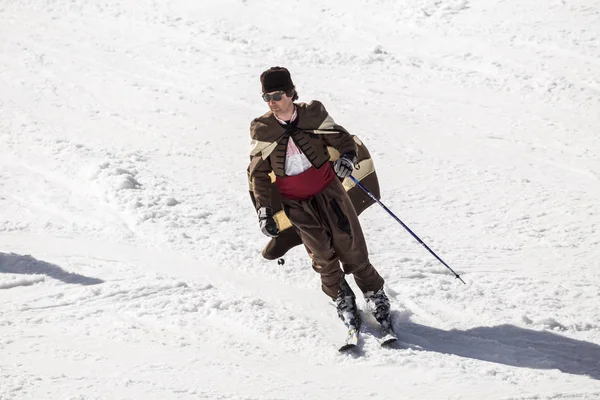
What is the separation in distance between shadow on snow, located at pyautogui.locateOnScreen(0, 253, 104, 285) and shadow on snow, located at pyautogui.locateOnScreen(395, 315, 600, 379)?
2.72m

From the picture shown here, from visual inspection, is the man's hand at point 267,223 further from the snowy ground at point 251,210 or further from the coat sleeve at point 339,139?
the snowy ground at point 251,210

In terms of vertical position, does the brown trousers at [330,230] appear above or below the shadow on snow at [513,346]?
above

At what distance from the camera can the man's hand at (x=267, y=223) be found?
5062 mm

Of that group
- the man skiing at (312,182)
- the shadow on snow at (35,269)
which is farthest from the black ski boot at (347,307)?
the shadow on snow at (35,269)

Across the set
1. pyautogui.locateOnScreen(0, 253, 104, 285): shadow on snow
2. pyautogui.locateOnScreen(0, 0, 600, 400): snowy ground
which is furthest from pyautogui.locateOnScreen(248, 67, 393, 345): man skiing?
pyautogui.locateOnScreen(0, 253, 104, 285): shadow on snow

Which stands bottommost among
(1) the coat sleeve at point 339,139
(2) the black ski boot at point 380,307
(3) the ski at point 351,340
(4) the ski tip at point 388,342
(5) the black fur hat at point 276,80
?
(4) the ski tip at point 388,342

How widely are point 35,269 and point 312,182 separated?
281 centimetres

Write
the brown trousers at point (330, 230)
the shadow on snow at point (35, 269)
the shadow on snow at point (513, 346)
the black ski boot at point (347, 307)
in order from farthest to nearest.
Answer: the shadow on snow at point (35, 269)
the black ski boot at point (347, 307)
the brown trousers at point (330, 230)
the shadow on snow at point (513, 346)

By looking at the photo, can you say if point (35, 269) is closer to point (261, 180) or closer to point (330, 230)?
point (261, 180)

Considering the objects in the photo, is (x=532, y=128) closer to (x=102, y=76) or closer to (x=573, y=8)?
(x=573, y=8)

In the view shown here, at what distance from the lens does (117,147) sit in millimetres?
9484

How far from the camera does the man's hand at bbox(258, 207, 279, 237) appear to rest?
16.6 feet

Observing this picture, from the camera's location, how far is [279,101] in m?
5.03

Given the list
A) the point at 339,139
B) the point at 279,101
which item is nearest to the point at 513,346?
the point at 339,139
